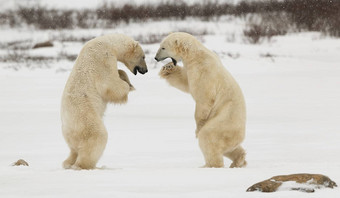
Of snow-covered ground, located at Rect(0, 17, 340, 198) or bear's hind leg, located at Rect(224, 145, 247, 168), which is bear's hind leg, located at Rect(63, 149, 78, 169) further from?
bear's hind leg, located at Rect(224, 145, 247, 168)

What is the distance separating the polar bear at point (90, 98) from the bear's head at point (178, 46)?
396 millimetres

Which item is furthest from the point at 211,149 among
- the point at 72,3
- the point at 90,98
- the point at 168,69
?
the point at 72,3

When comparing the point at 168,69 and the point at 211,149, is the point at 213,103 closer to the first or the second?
the point at 211,149

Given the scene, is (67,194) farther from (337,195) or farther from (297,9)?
(297,9)

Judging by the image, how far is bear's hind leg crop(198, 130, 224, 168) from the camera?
160 inches

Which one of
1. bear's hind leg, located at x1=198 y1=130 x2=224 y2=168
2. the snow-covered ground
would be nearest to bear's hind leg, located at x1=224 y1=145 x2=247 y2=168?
the snow-covered ground

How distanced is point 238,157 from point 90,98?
1164 millimetres

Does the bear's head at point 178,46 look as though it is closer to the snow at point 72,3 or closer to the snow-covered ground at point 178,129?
the snow-covered ground at point 178,129

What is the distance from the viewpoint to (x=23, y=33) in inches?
885

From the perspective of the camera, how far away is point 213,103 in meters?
4.20

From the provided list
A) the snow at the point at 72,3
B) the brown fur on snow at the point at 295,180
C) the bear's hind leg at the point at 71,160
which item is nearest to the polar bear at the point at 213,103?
the bear's hind leg at the point at 71,160

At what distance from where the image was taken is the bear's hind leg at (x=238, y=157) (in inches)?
170

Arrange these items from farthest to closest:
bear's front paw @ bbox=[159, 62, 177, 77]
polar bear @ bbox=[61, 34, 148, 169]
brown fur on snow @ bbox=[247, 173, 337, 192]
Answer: bear's front paw @ bbox=[159, 62, 177, 77]
polar bear @ bbox=[61, 34, 148, 169]
brown fur on snow @ bbox=[247, 173, 337, 192]

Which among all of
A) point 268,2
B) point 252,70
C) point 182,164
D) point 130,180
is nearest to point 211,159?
point 182,164
